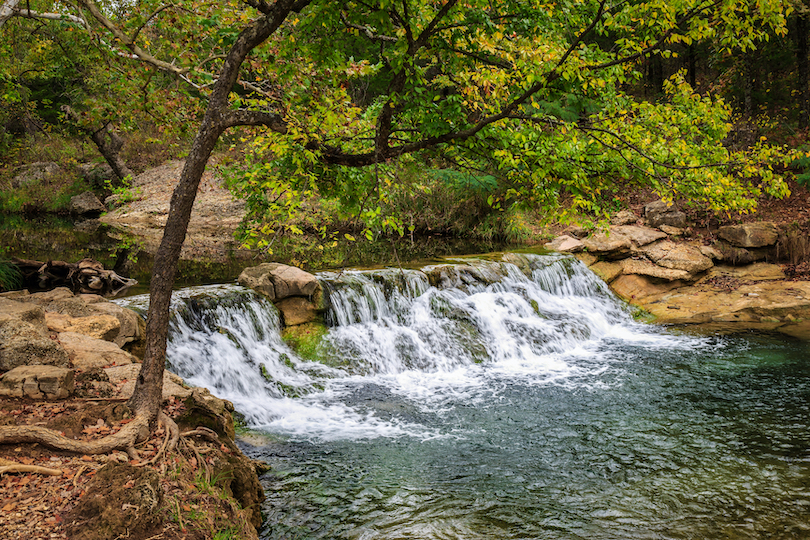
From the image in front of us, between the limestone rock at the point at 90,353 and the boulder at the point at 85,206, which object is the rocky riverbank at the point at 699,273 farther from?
the boulder at the point at 85,206

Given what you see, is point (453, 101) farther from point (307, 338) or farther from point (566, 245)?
point (566, 245)

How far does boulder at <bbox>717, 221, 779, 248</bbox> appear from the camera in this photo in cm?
1296

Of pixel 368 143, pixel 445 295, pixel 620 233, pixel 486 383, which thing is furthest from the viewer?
pixel 620 233

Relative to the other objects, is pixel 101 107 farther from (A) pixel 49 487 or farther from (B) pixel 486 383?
(B) pixel 486 383

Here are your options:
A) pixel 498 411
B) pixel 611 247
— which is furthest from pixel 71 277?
pixel 611 247

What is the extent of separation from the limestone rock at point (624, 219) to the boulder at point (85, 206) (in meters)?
23.1

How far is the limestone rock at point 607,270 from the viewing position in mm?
13383

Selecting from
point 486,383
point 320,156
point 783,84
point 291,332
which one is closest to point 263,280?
point 291,332

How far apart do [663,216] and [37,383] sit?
50.4 feet

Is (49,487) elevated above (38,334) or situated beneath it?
situated beneath

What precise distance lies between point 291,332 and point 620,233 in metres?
9.66

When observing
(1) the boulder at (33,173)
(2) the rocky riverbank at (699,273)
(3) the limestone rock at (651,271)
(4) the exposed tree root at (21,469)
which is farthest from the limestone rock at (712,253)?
(1) the boulder at (33,173)

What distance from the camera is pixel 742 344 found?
9.40 meters

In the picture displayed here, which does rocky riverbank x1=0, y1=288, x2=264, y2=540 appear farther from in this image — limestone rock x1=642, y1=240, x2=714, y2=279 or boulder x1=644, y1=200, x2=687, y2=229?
boulder x1=644, y1=200, x2=687, y2=229
